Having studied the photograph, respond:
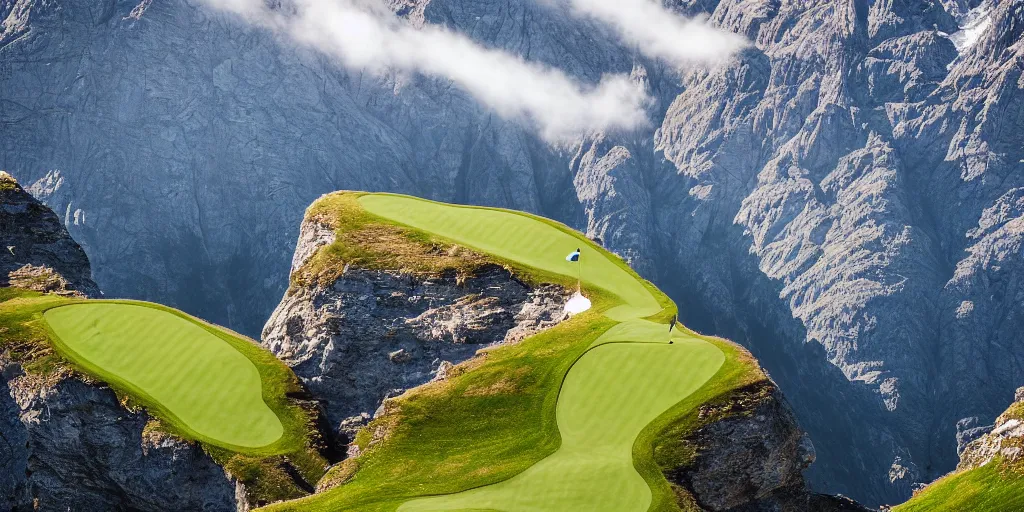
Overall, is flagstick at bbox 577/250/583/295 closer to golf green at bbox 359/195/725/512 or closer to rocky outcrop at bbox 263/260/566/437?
golf green at bbox 359/195/725/512

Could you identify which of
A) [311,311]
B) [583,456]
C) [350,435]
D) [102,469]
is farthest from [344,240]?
[583,456]

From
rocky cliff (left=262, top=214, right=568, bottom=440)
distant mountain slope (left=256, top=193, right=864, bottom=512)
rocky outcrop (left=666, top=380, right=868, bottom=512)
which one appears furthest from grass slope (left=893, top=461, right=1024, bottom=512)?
rocky cliff (left=262, top=214, right=568, bottom=440)

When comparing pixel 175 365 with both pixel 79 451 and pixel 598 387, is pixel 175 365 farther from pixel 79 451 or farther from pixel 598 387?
pixel 598 387

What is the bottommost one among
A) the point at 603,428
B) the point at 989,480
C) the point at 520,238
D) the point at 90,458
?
the point at 90,458

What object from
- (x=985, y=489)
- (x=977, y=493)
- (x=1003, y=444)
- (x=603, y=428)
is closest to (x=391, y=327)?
(x=603, y=428)

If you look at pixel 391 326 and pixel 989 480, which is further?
pixel 391 326

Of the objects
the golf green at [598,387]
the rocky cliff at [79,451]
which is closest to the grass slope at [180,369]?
the rocky cliff at [79,451]

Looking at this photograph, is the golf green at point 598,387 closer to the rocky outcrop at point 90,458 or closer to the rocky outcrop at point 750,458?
the rocky outcrop at point 750,458
